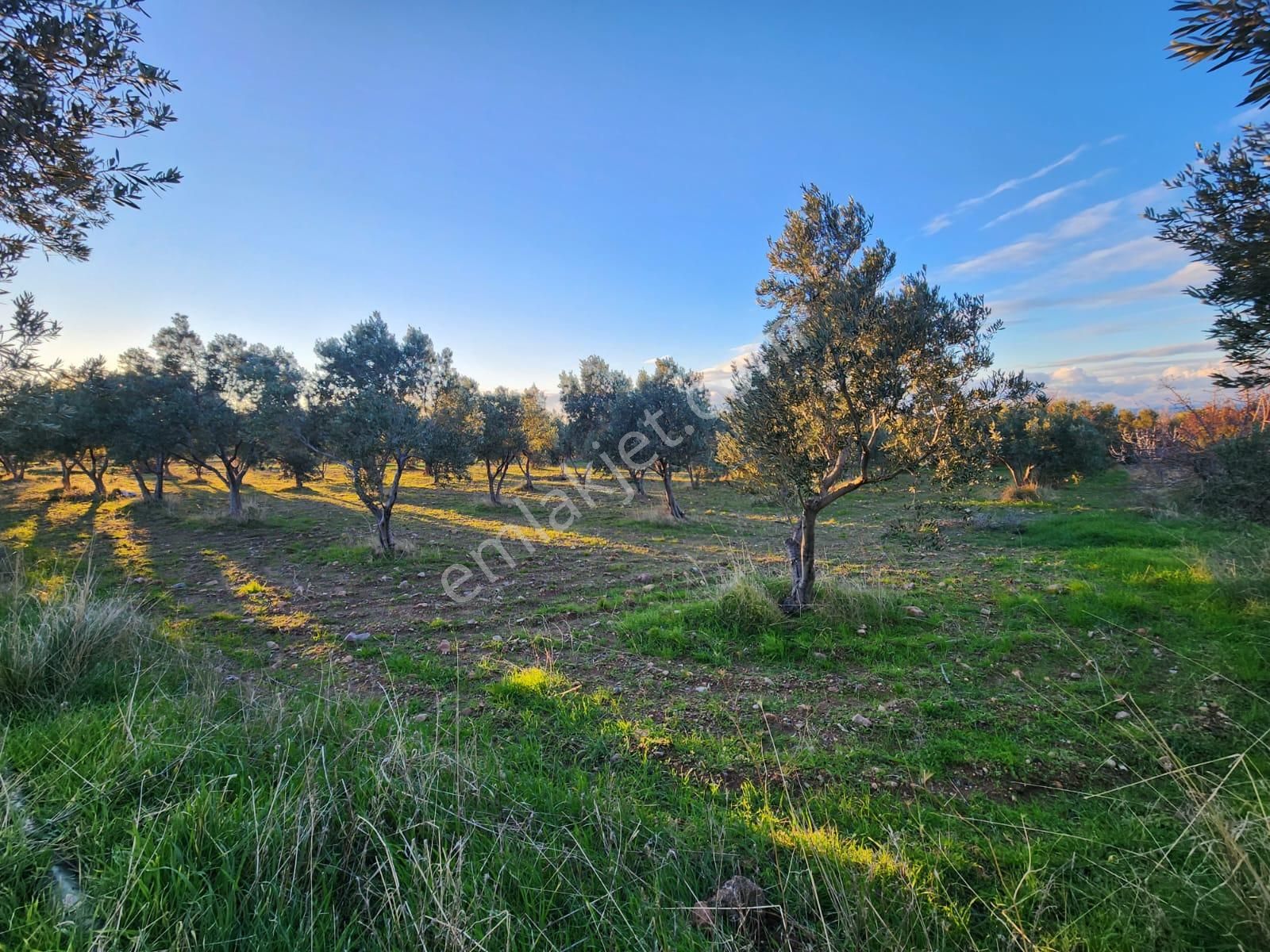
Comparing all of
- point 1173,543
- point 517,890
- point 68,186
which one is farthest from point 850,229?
point 1173,543

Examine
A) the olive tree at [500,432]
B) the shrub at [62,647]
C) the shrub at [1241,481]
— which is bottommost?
the shrub at [62,647]

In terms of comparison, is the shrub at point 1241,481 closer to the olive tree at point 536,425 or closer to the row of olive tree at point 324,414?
the row of olive tree at point 324,414

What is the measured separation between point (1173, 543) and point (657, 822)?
17.7 meters

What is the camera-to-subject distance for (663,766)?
4.41 metres

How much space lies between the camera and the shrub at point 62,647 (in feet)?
13.9

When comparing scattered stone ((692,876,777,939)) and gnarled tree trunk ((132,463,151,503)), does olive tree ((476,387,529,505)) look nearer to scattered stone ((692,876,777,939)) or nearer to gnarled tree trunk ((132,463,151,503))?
gnarled tree trunk ((132,463,151,503))

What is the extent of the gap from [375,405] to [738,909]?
52.2 feet

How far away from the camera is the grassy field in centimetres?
236

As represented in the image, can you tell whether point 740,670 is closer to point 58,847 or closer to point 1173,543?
point 58,847

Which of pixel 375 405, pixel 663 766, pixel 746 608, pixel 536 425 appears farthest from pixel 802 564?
pixel 536 425

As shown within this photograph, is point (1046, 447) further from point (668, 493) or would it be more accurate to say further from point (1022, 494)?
point (668, 493)

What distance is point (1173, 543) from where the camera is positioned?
12.8 meters

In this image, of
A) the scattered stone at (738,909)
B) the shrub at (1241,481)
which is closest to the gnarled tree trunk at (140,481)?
the scattered stone at (738,909)

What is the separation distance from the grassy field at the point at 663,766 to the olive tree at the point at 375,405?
17.0 ft
